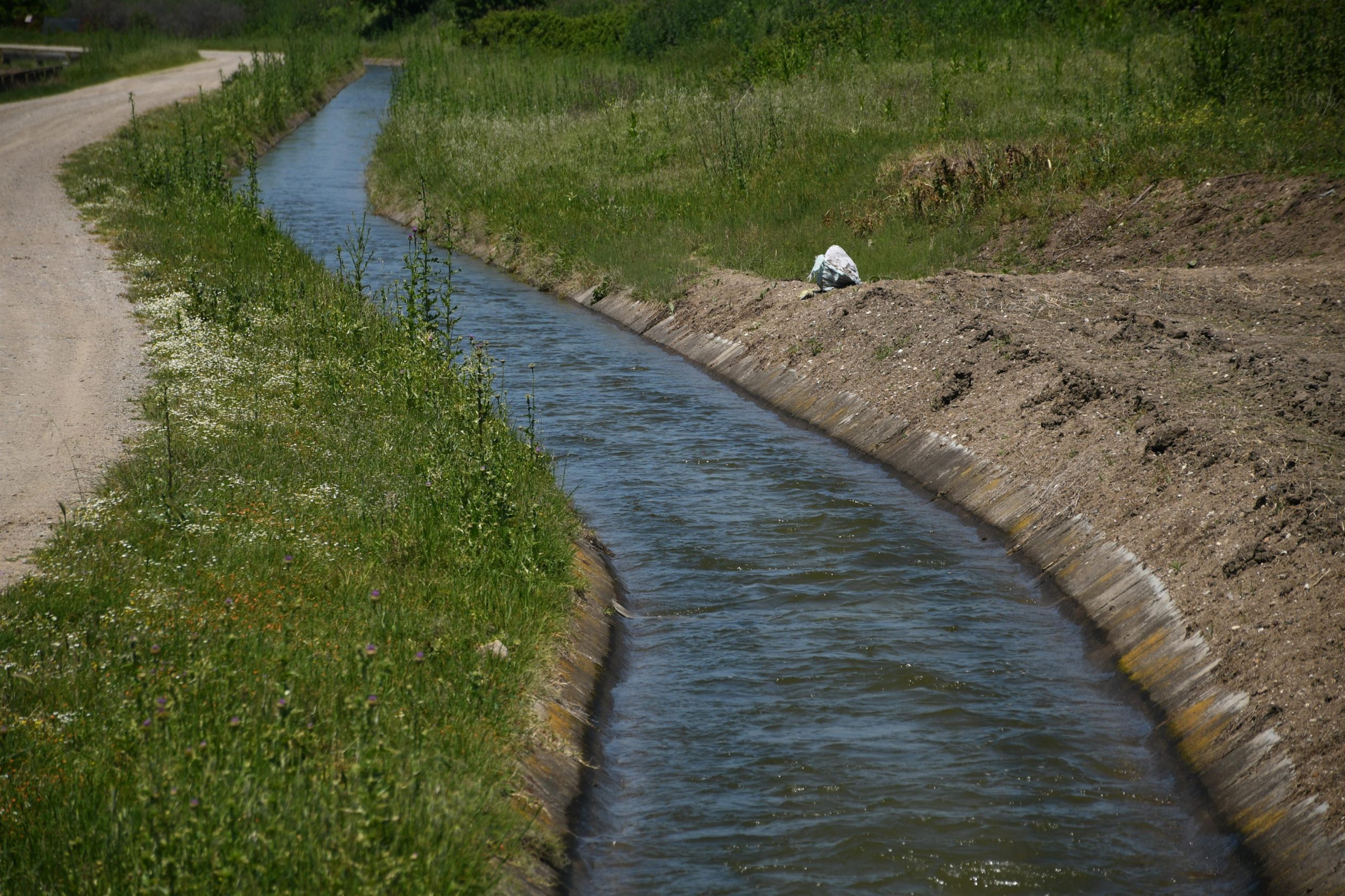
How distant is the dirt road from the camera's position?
8.74 meters

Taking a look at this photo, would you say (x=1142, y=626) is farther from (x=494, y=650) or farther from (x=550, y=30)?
(x=550, y=30)

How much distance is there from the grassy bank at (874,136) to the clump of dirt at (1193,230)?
300 mm

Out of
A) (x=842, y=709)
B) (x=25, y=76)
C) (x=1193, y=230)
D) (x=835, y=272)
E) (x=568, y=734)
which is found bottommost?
(x=842, y=709)

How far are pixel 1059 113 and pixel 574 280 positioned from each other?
8.08 m

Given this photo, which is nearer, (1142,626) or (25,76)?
(1142,626)

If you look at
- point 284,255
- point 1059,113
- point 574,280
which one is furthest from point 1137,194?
point 284,255

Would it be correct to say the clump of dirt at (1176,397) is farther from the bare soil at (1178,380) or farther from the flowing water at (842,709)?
the flowing water at (842,709)

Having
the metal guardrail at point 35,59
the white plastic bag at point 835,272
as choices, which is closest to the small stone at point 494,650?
the white plastic bag at point 835,272

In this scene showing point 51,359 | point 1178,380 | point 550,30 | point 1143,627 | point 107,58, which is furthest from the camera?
point 550,30

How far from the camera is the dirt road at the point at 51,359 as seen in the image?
874cm

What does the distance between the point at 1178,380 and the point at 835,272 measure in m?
6.08

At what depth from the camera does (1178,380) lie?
11164mm

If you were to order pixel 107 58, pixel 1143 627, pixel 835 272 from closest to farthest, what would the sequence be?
1. pixel 1143 627
2. pixel 835 272
3. pixel 107 58

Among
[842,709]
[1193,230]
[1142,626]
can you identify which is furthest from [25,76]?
[1142,626]
